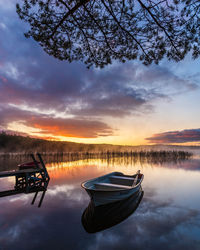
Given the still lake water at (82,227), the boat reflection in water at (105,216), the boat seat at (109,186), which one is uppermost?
the boat seat at (109,186)

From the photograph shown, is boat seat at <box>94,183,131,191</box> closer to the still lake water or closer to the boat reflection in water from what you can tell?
the boat reflection in water

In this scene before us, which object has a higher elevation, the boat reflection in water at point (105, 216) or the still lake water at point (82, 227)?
the boat reflection in water at point (105, 216)

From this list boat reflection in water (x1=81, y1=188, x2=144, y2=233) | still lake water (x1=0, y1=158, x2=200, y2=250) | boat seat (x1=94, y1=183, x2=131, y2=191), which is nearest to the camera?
still lake water (x1=0, y1=158, x2=200, y2=250)

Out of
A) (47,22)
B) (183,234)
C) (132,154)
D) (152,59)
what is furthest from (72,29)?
(132,154)

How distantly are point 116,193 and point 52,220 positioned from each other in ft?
11.1

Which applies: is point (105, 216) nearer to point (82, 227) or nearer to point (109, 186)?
point (82, 227)

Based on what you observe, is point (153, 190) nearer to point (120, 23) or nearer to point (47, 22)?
point (120, 23)

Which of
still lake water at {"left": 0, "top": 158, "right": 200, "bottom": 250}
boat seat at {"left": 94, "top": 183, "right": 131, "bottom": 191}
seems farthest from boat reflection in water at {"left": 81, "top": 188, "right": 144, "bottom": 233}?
boat seat at {"left": 94, "top": 183, "right": 131, "bottom": 191}

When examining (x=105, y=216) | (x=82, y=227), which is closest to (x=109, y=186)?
(x=105, y=216)

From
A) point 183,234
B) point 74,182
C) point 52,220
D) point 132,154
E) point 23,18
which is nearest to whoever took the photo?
point 183,234

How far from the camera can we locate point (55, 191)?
1118 centimetres

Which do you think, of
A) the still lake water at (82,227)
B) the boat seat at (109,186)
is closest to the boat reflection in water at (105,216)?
the still lake water at (82,227)

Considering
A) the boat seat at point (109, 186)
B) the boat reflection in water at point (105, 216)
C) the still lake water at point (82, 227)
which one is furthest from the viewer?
the boat seat at point (109, 186)

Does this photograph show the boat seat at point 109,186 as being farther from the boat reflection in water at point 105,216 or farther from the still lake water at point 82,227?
the still lake water at point 82,227
